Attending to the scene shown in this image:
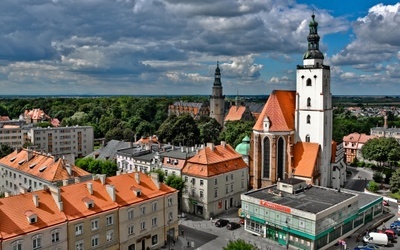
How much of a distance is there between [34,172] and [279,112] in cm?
4116

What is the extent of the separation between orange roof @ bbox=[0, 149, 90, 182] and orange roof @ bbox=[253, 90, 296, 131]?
1226 inches

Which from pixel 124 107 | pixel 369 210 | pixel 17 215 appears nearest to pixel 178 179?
pixel 17 215

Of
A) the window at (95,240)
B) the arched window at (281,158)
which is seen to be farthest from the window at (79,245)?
the arched window at (281,158)

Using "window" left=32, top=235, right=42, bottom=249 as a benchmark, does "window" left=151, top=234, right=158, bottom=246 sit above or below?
below

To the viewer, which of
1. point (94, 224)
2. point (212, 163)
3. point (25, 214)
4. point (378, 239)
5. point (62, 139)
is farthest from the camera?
point (62, 139)

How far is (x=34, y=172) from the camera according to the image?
5697 cm

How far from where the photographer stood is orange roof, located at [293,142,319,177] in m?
61.7

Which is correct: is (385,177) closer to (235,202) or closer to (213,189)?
(235,202)

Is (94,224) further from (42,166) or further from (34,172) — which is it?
(34,172)

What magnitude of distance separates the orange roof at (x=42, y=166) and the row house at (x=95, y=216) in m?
11.7

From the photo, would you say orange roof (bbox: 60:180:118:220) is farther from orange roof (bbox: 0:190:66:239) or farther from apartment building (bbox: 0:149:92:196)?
apartment building (bbox: 0:149:92:196)

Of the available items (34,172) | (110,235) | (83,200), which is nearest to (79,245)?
(110,235)

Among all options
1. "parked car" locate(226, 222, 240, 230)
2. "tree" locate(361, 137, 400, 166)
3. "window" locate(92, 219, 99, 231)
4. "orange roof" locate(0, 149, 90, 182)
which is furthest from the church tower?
"window" locate(92, 219, 99, 231)

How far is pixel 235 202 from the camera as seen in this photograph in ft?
205
